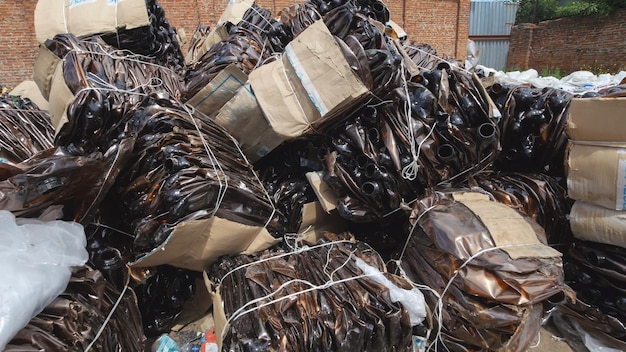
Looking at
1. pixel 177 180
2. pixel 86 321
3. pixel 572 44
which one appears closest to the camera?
pixel 86 321

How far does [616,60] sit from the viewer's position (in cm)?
1090

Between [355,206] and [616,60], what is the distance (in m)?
13.2

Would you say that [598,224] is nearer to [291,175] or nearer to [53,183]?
[291,175]

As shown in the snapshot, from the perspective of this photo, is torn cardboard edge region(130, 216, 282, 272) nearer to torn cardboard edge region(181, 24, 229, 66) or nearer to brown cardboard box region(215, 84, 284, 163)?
brown cardboard box region(215, 84, 284, 163)

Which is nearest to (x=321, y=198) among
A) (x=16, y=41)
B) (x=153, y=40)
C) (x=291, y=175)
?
(x=291, y=175)

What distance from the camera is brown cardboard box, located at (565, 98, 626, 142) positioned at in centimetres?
160

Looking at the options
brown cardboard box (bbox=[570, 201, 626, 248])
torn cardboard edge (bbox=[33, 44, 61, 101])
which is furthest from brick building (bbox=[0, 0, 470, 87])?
brown cardboard box (bbox=[570, 201, 626, 248])

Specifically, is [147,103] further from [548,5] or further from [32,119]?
[548,5]

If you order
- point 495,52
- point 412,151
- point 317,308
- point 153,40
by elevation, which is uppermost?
point 153,40

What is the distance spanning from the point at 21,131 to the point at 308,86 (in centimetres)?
181

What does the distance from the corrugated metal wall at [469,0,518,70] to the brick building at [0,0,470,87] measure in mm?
3163

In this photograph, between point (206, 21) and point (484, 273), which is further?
point (206, 21)

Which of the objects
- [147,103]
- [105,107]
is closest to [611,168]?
[147,103]

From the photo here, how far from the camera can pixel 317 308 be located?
147cm
